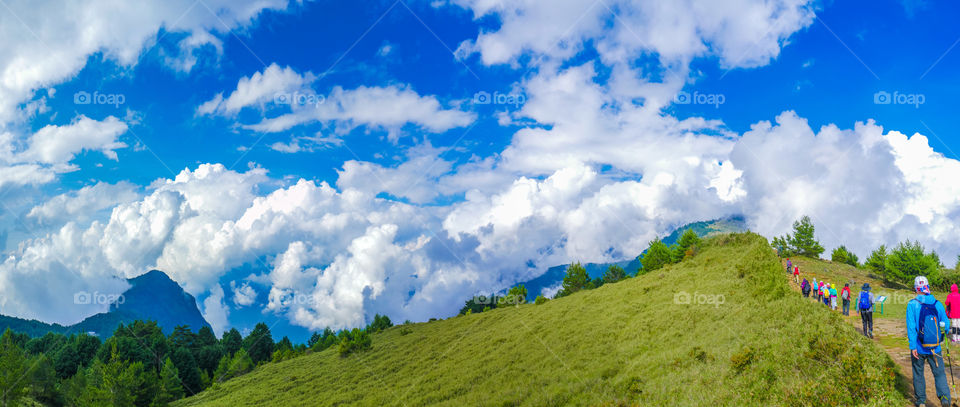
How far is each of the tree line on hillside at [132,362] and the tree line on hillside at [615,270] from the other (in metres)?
26.4

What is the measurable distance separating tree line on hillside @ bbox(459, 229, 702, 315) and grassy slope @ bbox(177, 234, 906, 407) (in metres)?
10.1

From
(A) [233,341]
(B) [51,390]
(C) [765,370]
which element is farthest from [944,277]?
(A) [233,341]

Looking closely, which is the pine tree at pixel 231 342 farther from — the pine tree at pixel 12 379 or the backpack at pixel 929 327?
the backpack at pixel 929 327

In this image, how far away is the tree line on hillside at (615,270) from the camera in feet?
240

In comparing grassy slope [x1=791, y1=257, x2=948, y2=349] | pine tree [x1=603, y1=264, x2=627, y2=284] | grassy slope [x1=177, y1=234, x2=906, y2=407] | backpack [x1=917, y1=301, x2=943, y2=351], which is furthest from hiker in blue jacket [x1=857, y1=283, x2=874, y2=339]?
pine tree [x1=603, y1=264, x2=627, y2=284]

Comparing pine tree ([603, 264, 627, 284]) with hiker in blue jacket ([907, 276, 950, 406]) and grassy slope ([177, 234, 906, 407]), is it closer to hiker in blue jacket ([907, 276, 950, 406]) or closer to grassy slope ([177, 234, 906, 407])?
grassy slope ([177, 234, 906, 407])

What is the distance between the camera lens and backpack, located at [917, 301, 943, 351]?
11133mm

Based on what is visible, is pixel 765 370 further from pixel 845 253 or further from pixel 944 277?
pixel 845 253

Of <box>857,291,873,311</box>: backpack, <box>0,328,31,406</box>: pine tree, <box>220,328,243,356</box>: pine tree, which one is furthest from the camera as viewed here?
<box>220,328,243,356</box>: pine tree

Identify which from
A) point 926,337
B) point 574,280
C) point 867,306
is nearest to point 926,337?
point 926,337

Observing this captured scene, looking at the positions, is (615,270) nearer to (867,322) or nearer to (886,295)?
(886,295)

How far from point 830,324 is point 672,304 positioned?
16.5 meters

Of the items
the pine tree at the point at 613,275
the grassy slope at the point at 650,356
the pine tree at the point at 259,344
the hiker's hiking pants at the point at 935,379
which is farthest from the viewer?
the pine tree at the point at 259,344

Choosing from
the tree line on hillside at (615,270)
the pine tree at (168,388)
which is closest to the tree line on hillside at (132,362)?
the pine tree at (168,388)
